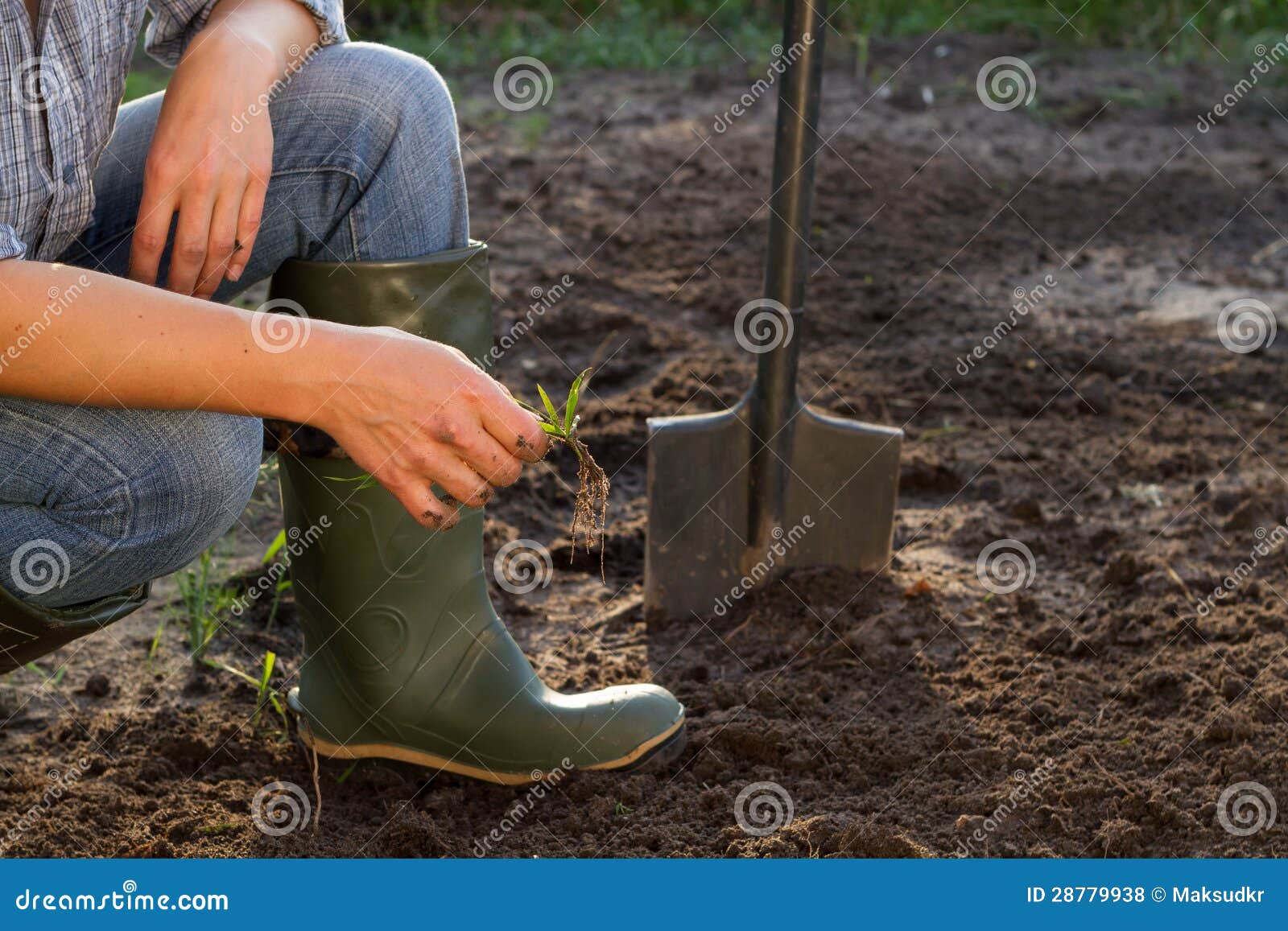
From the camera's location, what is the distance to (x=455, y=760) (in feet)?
5.11

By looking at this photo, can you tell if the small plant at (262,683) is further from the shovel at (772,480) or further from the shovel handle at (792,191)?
the shovel handle at (792,191)

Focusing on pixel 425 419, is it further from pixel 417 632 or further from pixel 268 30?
pixel 268 30

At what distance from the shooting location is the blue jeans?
124 cm

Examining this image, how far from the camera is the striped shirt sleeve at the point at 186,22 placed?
1456 mm

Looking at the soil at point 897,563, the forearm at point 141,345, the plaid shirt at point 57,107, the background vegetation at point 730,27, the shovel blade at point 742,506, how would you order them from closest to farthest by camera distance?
the forearm at point 141,345
the plaid shirt at point 57,107
the soil at point 897,563
the shovel blade at point 742,506
the background vegetation at point 730,27

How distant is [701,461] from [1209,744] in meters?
0.80

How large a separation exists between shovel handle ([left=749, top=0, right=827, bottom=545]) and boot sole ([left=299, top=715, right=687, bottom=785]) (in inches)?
19.3

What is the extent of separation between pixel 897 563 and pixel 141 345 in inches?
52.6

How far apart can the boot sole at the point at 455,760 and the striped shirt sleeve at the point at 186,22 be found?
0.82 meters

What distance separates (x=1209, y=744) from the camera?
1613mm

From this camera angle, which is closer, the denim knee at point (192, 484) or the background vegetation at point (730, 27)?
the denim knee at point (192, 484)

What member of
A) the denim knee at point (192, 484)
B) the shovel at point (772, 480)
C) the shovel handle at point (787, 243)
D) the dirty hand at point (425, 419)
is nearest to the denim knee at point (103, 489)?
the denim knee at point (192, 484)

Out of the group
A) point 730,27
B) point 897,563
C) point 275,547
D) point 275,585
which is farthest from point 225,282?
point 730,27

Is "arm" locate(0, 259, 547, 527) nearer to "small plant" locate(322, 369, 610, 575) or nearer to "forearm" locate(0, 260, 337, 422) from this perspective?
"forearm" locate(0, 260, 337, 422)
